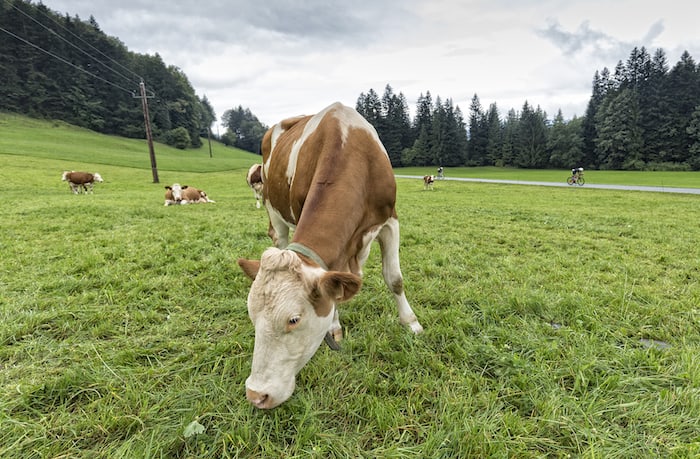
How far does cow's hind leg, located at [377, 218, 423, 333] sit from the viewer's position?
9.83 ft

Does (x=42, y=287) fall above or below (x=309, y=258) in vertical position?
below

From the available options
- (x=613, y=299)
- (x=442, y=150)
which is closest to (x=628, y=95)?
(x=442, y=150)

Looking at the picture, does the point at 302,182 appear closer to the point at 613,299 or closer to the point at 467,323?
the point at 467,323

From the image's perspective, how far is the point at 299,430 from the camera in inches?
72.3

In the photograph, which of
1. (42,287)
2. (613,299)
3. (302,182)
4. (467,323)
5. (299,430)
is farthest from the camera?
(42,287)

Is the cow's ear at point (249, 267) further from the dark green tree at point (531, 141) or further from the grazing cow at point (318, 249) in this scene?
the dark green tree at point (531, 141)

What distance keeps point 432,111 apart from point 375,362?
263 feet

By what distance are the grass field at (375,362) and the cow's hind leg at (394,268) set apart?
13 centimetres

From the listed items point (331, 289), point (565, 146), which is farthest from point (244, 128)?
point (331, 289)

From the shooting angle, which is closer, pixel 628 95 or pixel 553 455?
pixel 553 455

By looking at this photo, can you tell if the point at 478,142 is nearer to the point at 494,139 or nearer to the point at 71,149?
the point at 494,139

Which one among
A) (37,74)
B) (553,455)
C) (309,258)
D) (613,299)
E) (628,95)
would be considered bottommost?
(553,455)

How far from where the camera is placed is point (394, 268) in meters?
3.05

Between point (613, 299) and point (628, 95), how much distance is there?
225 feet
